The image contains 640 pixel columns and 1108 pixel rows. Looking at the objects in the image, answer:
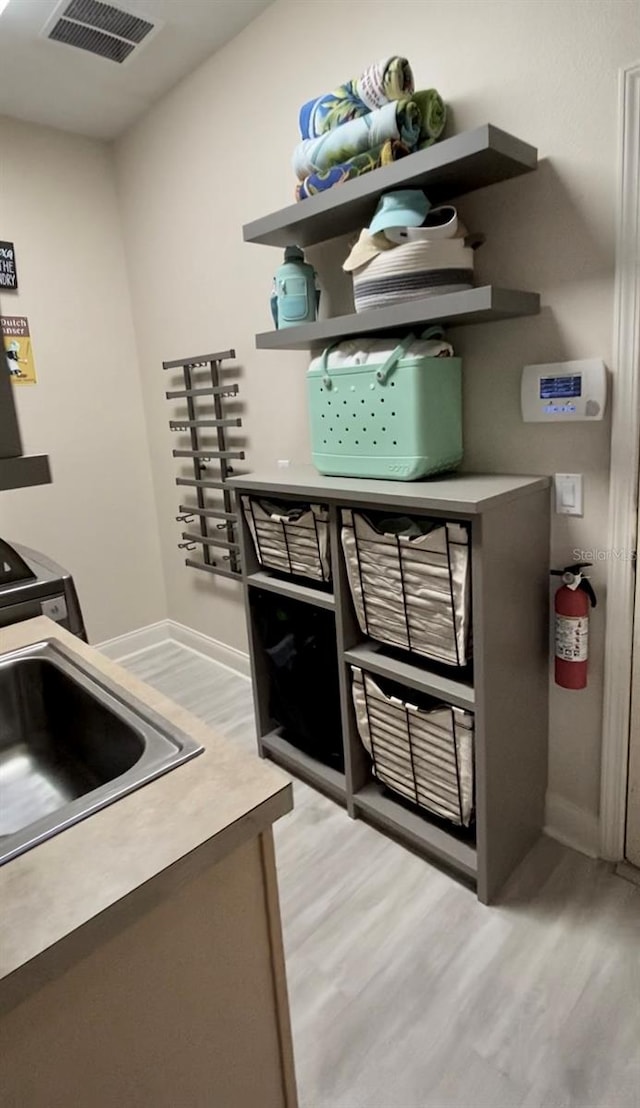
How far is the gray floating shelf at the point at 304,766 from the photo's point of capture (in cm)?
204

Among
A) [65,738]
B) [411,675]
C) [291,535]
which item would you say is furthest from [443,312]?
[65,738]

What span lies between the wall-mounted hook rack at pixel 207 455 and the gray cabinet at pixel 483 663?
78cm

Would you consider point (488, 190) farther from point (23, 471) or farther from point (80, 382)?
point (80, 382)

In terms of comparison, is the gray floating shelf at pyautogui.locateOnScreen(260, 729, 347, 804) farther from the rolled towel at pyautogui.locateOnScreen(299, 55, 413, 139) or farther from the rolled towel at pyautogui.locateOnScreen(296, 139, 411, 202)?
the rolled towel at pyautogui.locateOnScreen(299, 55, 413, 139)

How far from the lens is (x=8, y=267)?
108 inches

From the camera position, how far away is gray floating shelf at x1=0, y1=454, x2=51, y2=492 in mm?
624

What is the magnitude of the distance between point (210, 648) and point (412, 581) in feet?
6.27

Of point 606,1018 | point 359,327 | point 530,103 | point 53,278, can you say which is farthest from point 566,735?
point 53,278

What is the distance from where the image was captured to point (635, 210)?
4.54ft

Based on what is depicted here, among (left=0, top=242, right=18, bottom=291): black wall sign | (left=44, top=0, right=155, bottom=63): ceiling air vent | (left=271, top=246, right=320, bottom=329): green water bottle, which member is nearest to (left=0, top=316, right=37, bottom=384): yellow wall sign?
(left=0, top=242, right=18, bottom=291): black wall sign

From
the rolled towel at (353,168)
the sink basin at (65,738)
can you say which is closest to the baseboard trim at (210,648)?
the sink basin at (65,738)

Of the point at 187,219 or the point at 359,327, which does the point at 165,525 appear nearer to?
the point at 187,219

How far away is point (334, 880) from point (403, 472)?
1.17 metres

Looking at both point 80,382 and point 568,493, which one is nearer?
point 568,493
